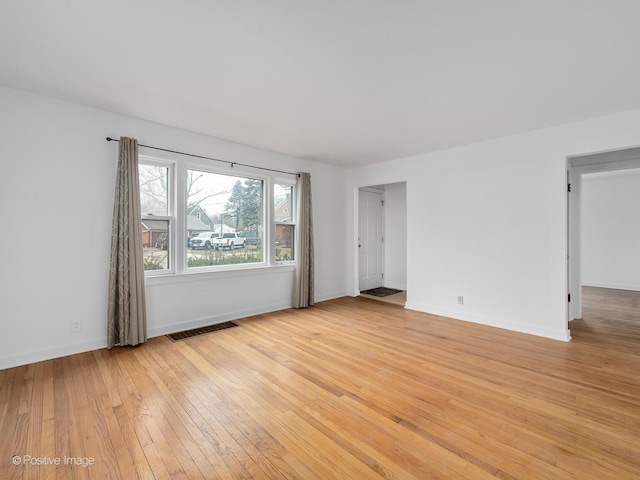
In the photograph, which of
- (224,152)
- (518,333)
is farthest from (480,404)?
(224,152)

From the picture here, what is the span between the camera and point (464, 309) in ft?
14.4

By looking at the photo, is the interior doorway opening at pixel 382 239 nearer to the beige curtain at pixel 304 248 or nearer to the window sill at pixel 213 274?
the beige curtain at pixel 304 248

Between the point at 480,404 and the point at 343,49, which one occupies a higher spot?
the point at 343,49

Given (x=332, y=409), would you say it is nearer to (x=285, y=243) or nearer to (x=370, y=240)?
(x=285, y=243)

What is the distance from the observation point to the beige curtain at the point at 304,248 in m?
5.03

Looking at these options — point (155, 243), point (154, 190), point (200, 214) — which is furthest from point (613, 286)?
point (154, 190)

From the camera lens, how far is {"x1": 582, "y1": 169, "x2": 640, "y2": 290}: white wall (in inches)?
257

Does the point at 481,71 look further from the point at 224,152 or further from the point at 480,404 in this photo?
the point at 224,152

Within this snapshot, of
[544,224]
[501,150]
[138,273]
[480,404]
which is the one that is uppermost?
[501,150]

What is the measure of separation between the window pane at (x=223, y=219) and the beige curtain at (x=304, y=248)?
2.15ft

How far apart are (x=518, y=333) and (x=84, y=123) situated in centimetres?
571

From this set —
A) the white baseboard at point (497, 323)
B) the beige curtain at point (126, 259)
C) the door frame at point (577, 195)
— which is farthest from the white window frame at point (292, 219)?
the door frame at point (577, 195)

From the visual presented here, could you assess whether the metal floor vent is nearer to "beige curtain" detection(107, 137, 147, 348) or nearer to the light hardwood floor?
the light hardwood floor

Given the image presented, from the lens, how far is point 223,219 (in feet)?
14.3
